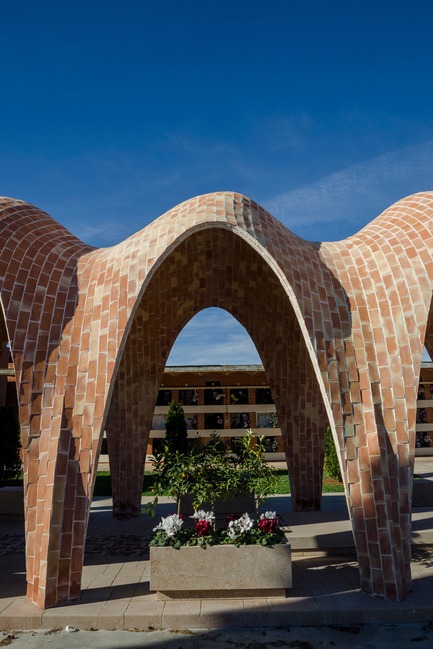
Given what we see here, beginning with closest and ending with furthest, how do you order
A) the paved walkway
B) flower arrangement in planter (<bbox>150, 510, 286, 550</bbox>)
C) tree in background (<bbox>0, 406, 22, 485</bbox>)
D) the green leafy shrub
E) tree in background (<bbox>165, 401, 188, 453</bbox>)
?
the paved walkway, flower arrangement in planter (<bbox>150, 510, 286, 550</bbox>), tree in background (<bbox>0, 406, 22, 485</bbox>), the green leafy shrub, tree in background (<bbox>165, 401, 188, 453</bbox>)

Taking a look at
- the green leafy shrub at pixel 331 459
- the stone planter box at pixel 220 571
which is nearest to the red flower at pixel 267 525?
the stone planter box at pixel 220 571

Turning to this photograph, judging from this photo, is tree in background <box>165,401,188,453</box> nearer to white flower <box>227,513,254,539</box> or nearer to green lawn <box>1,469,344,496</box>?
green lawn <box>1,469,344,496</box>

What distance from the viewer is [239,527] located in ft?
22.3

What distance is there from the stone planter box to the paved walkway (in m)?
0.12

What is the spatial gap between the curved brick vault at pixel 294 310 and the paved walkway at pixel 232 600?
0.35 meters

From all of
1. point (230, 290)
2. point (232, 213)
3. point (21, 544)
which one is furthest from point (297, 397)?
point (21, 544)

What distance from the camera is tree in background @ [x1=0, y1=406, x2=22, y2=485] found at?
17188mm

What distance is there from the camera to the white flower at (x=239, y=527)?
6750mm

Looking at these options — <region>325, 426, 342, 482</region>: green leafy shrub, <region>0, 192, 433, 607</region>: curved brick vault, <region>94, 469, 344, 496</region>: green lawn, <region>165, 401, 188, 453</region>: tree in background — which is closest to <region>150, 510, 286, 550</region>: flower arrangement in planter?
<region>0, 192, 433, 607</region>: curved brick vault

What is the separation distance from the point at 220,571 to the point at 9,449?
13.0 metres

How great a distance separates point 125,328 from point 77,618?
3695mm

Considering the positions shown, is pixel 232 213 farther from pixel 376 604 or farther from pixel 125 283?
pixel 376 604

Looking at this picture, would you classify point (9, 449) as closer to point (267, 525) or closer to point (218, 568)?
point (218, 568)

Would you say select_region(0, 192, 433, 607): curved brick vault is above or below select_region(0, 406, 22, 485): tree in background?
above
